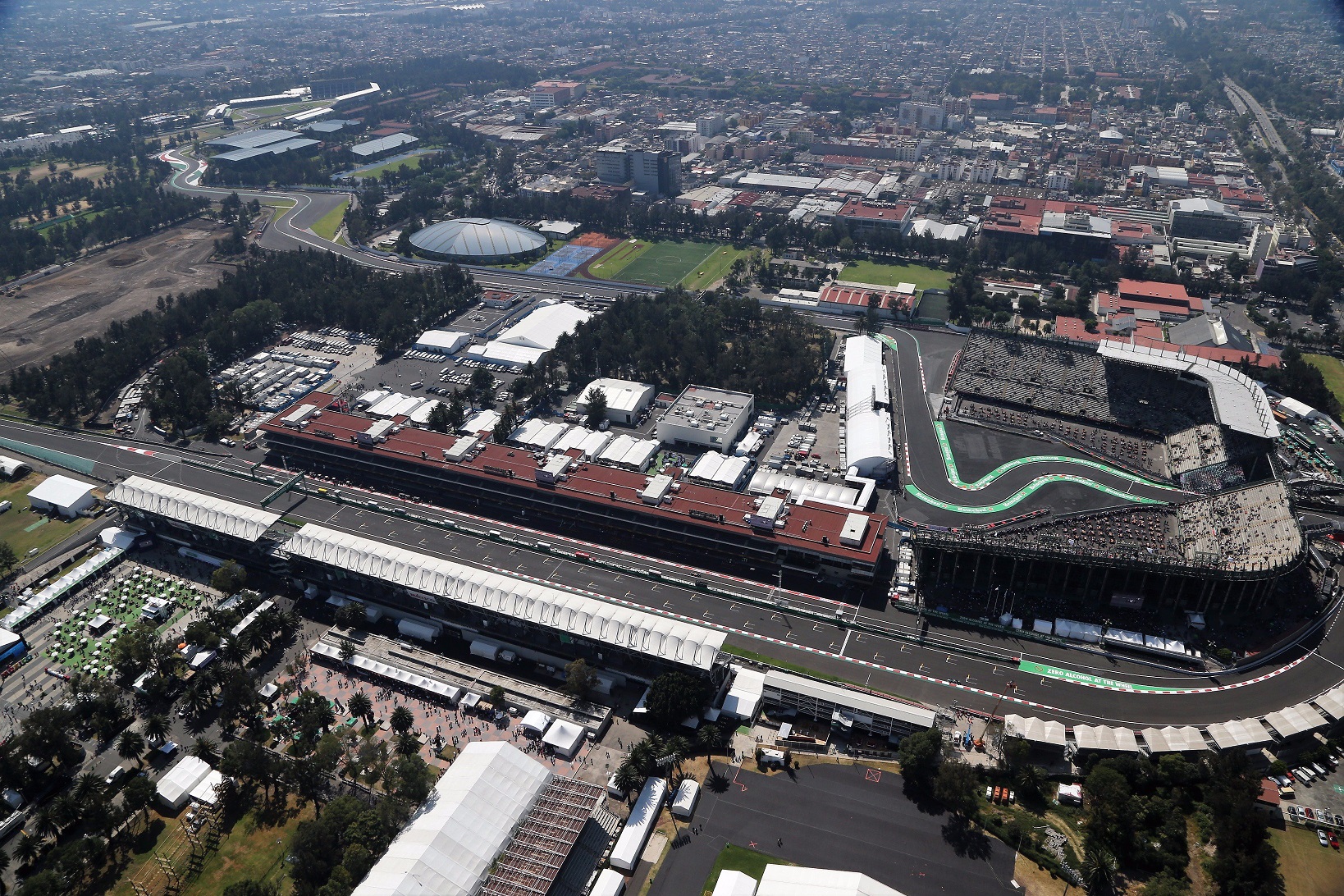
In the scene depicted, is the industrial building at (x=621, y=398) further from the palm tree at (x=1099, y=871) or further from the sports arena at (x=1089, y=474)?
the palm tree at (x=1099, y=871)

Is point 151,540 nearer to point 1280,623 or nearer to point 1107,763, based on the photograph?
point 1107,763

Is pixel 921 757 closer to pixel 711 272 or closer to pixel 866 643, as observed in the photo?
pixel 866 643

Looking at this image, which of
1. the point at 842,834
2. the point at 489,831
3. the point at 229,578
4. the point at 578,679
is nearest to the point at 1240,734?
the point at 842,834

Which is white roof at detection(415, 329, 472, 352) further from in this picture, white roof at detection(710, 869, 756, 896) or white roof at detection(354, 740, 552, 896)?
white roof at detection(710, 869, 756, 896)

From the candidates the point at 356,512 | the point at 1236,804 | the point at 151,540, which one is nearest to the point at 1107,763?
the point at 1236,804

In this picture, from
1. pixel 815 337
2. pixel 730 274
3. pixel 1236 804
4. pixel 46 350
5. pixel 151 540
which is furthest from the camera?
pixel 730 274
